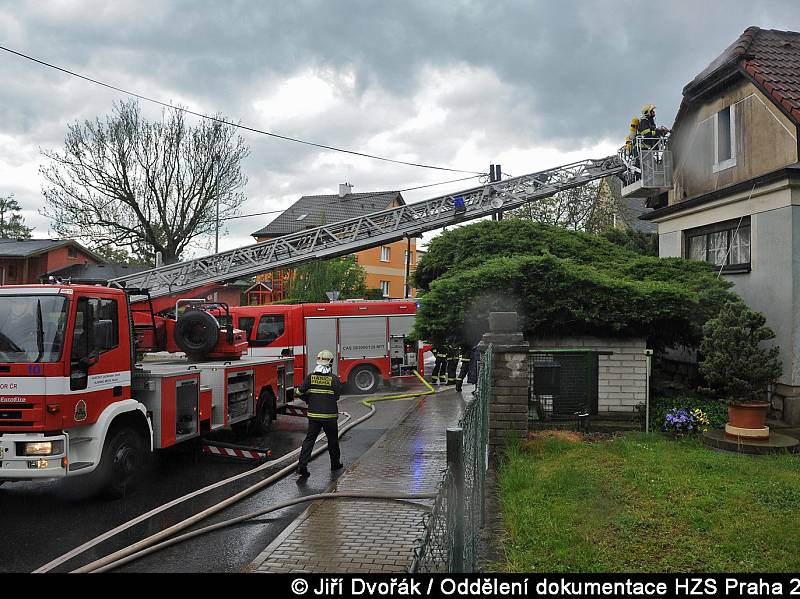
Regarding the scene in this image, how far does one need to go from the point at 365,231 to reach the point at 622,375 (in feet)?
31.7

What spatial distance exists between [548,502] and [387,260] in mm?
46601

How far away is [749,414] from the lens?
868cm

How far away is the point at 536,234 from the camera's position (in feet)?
49.1

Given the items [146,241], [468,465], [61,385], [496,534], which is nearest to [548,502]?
[496,534]

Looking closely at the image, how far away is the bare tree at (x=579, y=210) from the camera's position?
3309 cm

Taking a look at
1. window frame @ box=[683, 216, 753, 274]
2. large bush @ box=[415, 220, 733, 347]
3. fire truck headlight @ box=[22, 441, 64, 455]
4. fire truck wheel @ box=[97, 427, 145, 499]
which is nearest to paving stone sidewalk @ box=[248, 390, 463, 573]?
large bush @ box=[415, 220, 733, 347]

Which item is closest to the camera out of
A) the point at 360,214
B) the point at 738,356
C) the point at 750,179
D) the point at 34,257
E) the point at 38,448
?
the point at 38,448

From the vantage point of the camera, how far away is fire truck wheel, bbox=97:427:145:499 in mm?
7586

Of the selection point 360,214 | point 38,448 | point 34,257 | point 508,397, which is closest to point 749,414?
point 508,397

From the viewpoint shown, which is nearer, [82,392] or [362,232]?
[82,392]

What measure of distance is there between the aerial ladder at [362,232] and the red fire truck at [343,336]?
1.46 metres

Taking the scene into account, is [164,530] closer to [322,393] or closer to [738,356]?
[322,393]

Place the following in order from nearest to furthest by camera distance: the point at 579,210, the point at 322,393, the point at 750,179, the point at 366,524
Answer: the point at 366,524
the point at 322,393
the point at 750,179
the point at 579,210

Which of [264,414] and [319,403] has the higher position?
[319,403]
